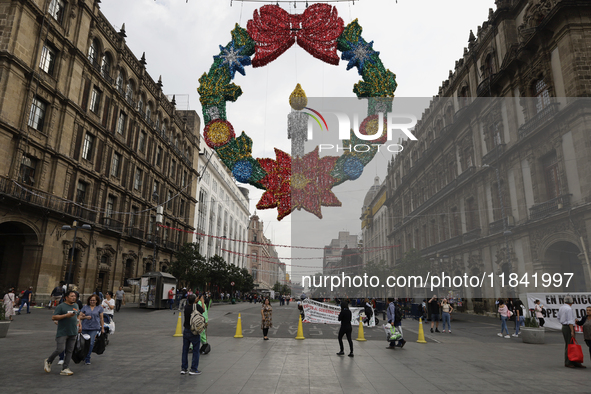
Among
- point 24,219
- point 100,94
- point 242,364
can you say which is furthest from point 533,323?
point 100,94

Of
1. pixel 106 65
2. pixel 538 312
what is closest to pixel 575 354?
pixel 538 312

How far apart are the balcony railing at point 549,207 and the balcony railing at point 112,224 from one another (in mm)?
31418

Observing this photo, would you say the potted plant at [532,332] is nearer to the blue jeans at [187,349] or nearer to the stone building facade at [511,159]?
the stone building facade at [511,159]

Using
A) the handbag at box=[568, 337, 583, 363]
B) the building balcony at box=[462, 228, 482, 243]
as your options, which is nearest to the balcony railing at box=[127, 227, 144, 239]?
the building balcony at box=[462, 228, 482, 243]

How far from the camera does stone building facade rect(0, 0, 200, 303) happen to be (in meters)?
24.0

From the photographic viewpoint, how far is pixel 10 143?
23625mm

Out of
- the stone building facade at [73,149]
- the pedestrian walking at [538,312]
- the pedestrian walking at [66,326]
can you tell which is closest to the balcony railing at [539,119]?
the pedestrian walking at [538,312]

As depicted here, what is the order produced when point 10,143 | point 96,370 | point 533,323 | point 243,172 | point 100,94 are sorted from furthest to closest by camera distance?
point 100,94 → point 10,143 → point 533,323 → point 243,172 → point 96,370

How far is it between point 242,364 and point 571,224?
16.2m

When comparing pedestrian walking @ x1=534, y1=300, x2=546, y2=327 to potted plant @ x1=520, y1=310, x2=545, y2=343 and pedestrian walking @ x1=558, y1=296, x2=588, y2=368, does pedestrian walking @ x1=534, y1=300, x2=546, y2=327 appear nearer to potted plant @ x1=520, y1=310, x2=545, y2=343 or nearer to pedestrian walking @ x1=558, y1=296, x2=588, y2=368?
potted plant @ x1=520, y1=310, x2=545, y2=343

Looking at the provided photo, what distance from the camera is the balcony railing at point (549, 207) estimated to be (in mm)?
16953

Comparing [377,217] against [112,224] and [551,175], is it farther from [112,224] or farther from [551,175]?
[112,224]

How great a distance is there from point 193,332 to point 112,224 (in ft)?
100

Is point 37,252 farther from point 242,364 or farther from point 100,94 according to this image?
point 242,364
